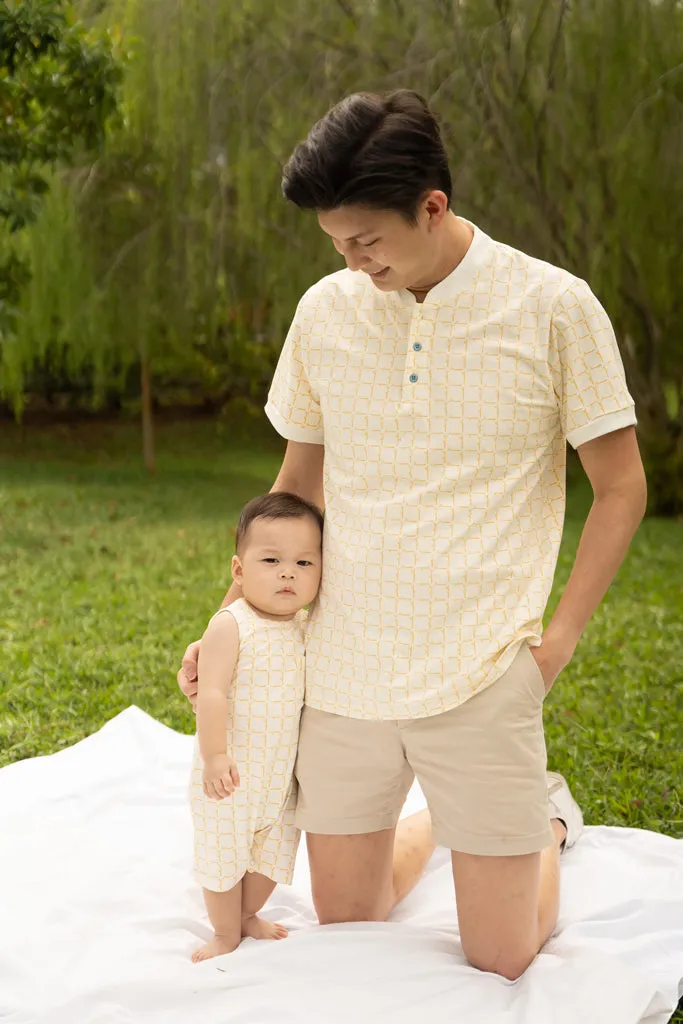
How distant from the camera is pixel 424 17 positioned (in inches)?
288

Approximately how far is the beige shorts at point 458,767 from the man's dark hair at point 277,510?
380mm

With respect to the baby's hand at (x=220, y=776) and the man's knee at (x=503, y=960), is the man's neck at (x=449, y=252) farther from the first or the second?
the man's knee at (x=503, y=960)

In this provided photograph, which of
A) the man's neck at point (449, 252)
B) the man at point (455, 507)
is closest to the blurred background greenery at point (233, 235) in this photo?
the man at point (455, 507)

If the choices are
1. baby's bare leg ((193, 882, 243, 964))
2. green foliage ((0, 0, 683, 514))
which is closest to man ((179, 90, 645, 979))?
baby's bare leg ((193, 882, 243, 964))

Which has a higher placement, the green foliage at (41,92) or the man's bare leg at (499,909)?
the green foliage at (41,92)

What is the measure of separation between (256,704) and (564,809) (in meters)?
1.07

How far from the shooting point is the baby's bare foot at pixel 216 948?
93.0 inches

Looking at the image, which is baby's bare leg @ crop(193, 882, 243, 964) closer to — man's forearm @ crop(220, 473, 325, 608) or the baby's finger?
the baby's finger

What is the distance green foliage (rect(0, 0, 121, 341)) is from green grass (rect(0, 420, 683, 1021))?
1601 mm

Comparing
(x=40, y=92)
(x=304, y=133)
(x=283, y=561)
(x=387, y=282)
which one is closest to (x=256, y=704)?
(x=283, y=561)

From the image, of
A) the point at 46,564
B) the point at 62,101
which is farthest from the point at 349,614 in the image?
the point at 46,564

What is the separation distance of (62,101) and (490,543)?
182 inches

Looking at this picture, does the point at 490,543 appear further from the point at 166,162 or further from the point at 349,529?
the point at 166,162

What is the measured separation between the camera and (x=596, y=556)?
2109 millimetres
